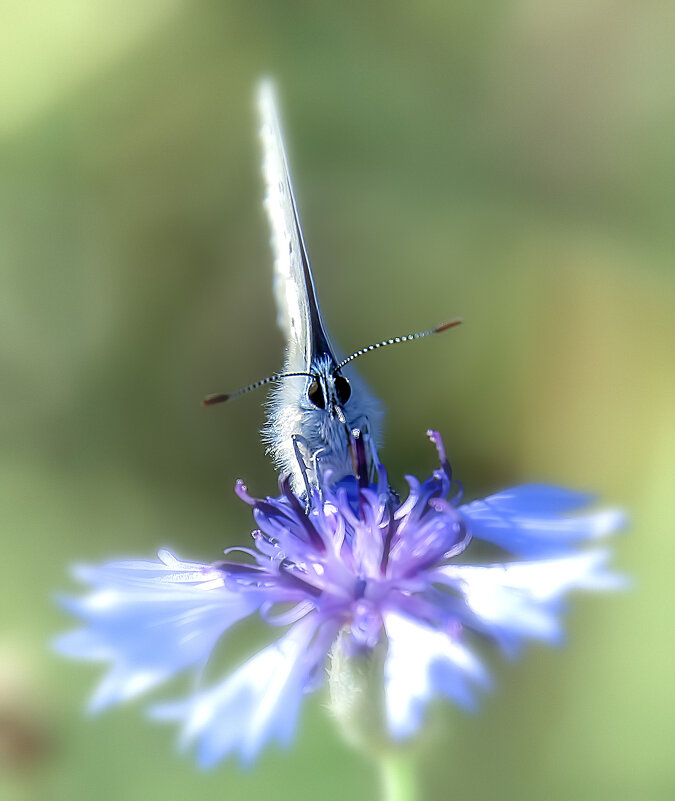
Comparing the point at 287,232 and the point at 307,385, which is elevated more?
the point at 287,232

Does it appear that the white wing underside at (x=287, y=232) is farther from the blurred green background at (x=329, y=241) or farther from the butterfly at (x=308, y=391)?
the blurred green background at (x=329, y=241)

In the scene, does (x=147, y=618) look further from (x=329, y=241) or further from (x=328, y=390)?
(x=329, y=241)

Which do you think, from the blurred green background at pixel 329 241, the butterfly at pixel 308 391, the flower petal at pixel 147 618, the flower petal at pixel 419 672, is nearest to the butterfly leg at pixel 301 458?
the butterfly at pixel 308 391

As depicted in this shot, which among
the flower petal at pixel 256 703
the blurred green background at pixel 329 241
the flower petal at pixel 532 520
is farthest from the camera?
the blurred green background at pixel 329 241

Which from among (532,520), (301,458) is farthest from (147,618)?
(532,520)

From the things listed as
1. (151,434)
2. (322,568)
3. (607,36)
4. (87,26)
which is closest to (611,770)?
(322,568)

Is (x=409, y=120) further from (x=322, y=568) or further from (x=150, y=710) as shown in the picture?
(x=150, y=710)
